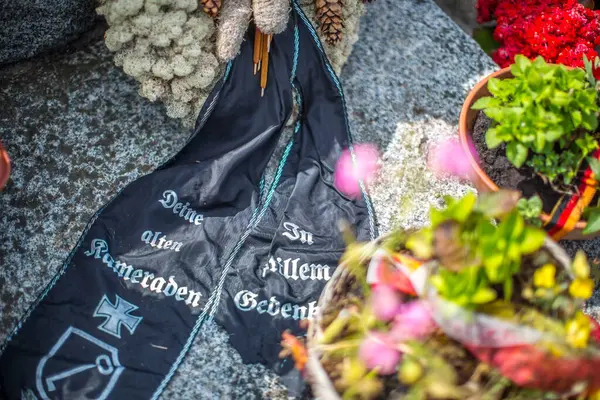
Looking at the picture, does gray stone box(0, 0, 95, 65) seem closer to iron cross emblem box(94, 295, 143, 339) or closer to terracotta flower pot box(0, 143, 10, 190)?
terracotta flower pot box(0, 143, 10, 190)

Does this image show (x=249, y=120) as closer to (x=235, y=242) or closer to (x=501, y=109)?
(x=235, y=242)

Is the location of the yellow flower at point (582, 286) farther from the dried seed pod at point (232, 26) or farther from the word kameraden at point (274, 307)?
the dried seed pod at point (232, 26)

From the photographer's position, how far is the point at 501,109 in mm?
1546

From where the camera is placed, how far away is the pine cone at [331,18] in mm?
1945

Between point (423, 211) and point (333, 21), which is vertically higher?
point (333, 21)

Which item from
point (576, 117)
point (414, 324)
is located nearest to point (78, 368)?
point (414, 324)

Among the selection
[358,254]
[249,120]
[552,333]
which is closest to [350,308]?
[358,254]

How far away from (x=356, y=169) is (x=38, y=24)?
1254mm

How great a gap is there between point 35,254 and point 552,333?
158cm

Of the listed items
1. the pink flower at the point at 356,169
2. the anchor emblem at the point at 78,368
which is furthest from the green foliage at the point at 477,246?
the anchor emblem at the point at 78,368

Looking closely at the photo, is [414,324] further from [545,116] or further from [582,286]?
[545,116]

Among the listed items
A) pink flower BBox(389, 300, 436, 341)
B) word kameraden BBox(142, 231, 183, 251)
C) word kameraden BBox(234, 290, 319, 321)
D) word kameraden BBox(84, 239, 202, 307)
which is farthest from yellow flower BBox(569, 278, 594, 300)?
word kameraden BBox(142, 231, 183, 251)

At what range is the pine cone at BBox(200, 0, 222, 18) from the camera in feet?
5.83

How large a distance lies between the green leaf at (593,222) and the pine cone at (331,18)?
101cm
